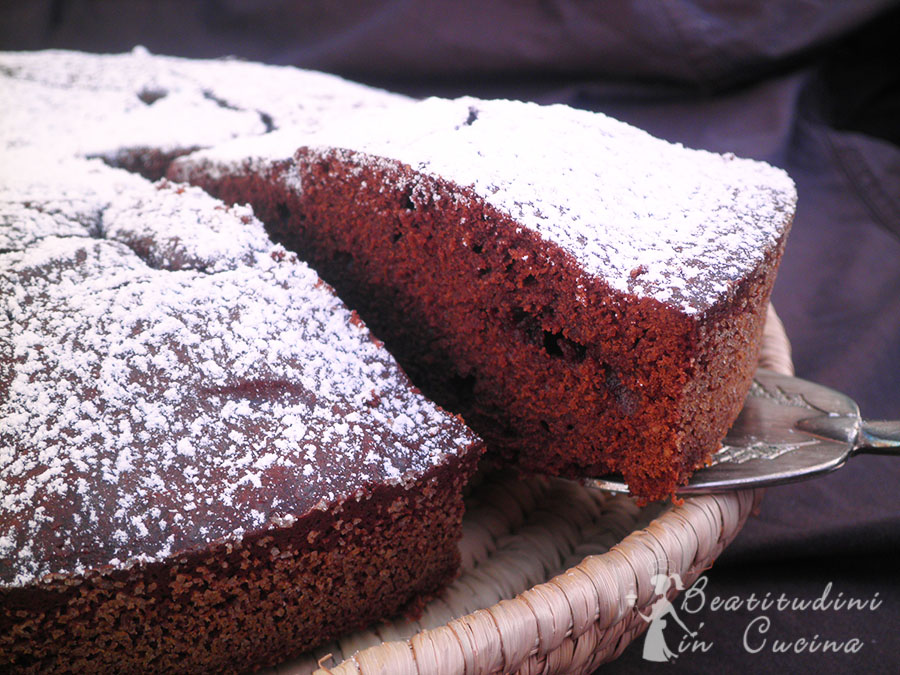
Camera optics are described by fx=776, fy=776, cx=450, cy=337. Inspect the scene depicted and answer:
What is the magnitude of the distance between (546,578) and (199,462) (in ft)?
2.11

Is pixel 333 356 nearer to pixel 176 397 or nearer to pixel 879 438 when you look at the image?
pixel 176 397

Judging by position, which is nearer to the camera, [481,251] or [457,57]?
[481,251]

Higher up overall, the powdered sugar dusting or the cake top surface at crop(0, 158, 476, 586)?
the powdered sugar dusting

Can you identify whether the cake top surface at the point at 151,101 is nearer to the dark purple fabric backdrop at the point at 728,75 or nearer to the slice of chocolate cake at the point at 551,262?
the slice of chocolate cake at the point at 551,262

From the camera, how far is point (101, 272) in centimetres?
123

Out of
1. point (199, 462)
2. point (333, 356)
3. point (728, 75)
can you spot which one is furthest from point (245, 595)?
point (728, 75)

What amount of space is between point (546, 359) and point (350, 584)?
Answer: 17.3 inches

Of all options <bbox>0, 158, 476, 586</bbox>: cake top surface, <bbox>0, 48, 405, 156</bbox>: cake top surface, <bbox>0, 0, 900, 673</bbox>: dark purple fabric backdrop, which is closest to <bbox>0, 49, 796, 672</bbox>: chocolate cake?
<bbox>0, 158, 476, 586</bbox>: cake top surface

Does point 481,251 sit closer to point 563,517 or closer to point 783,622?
point 563,517

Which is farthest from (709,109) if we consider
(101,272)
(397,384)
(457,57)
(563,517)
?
(101,272)

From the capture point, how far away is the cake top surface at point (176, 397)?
944mm

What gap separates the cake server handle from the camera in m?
1.25

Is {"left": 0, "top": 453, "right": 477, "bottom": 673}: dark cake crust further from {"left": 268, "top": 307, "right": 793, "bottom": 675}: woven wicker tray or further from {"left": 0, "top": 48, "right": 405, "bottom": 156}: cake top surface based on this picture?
{"left": 0, "top": 48, "right": 405, "bottom": 156}: cake top surface

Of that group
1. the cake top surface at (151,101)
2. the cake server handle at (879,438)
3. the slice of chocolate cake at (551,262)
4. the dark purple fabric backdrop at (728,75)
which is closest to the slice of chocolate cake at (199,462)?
the slice of chocolate cake at (551,262)
